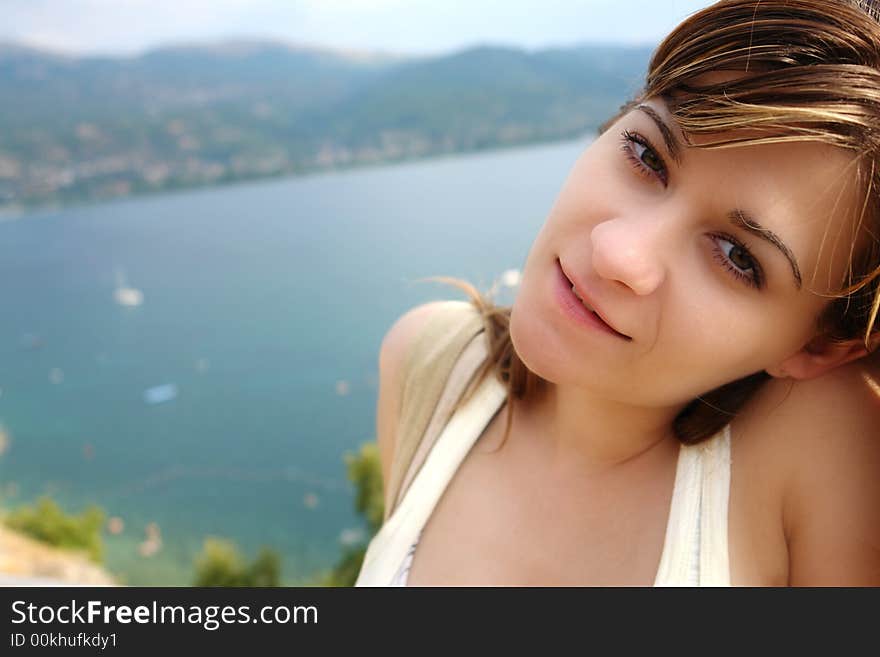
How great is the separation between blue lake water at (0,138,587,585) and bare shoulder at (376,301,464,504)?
15107 millimetres

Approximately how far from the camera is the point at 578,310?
0.67m

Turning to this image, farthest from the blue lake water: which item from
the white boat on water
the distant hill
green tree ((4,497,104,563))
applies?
green tree ((4,497,104,563))

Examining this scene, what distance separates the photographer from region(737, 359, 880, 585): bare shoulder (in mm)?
647

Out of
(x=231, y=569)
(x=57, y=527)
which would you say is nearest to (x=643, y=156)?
(x=231, y=569)

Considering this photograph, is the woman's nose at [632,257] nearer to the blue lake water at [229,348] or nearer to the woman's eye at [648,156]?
the woman's eye at [648,156]

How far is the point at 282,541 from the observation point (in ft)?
71.6

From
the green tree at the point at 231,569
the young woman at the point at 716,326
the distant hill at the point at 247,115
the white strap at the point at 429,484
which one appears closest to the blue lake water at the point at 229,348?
the distant hill at the point at 247,115

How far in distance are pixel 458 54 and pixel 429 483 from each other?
44.4 metres

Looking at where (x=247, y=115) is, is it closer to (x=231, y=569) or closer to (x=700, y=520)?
(x=231, y=569)

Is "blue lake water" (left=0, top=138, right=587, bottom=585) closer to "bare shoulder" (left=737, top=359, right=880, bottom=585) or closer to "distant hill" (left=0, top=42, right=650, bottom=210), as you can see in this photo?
"distant hill" (left=0, top=42, right=650, bottom=210)

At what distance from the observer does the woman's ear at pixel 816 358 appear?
694 mm

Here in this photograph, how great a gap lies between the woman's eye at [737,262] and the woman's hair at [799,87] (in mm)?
A: 87

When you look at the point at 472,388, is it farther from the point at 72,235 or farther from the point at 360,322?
the point at 72,235
